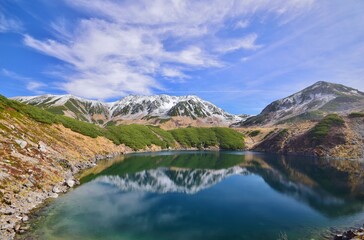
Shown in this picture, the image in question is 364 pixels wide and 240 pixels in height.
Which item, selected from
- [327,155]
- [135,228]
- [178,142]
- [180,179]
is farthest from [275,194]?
[178,142]

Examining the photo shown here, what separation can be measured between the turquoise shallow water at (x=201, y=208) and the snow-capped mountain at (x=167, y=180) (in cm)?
24

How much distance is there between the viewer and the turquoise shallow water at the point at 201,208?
1320 inches

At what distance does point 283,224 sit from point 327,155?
357ft

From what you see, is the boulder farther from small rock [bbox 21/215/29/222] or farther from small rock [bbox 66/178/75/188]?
small rock [bbox 21/215/29/222]

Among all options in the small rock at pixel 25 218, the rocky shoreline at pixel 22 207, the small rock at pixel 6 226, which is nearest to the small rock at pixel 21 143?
the rocky shoreline at pixel 22 207

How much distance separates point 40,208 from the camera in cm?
3938

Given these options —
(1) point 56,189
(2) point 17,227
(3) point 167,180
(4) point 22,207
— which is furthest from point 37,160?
(3) point 167,180

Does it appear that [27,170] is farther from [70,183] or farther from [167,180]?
[167,180]

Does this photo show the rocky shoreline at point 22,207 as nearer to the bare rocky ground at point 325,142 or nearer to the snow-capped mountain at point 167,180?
the snow-capped mountain at point 167,180

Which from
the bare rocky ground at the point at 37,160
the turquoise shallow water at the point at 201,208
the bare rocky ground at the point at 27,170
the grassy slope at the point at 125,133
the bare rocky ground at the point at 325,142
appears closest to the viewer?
the turquoise shallow water at the point at 201,208

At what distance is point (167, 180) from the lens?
71625 mm

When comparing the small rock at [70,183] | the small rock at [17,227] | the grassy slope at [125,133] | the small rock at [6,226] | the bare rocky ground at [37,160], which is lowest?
the small rock at [17,227]

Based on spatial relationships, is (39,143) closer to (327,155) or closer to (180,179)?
(180,179)

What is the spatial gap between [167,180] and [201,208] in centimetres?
2725
